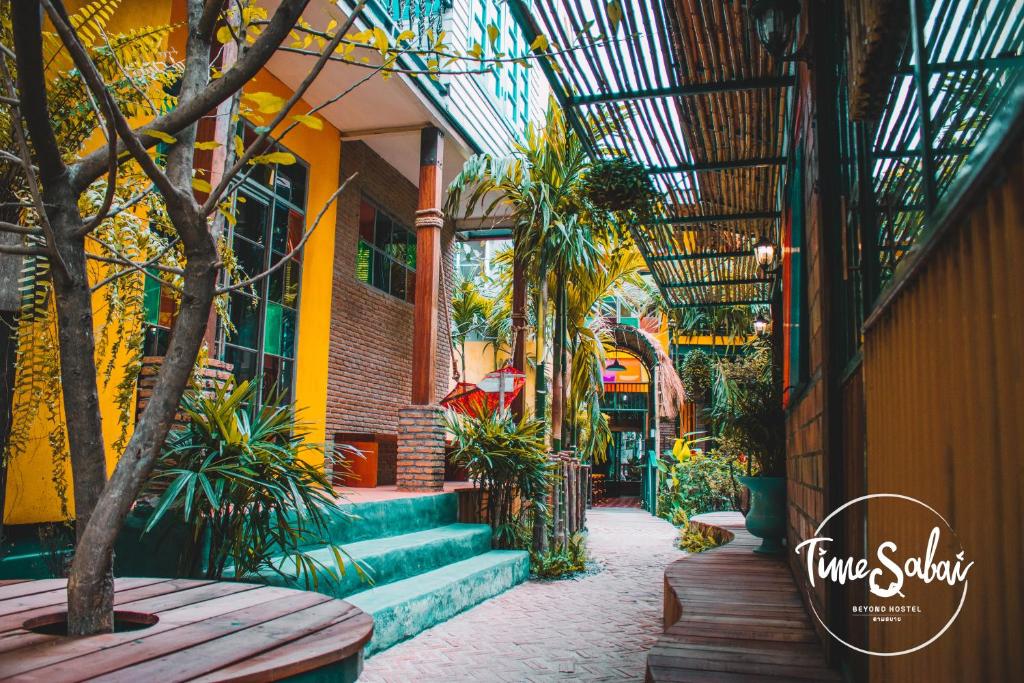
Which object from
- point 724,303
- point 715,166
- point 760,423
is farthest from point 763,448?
point 724,303

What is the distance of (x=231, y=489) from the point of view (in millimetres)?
3975

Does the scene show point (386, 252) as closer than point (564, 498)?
No

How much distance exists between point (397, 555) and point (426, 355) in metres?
3.27

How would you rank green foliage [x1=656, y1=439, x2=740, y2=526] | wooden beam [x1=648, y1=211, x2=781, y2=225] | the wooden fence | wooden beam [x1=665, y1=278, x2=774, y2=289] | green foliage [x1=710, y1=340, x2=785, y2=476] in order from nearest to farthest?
green foliage [x1=710, y1=340, x2=785, y2=476] < wooden beam [x1=648, y1=211, x2=781, y2=225] < the wooden fence < wooden beam [x1=665, y1=278, x2=774, y2=289] < green foliage [x1=656, y1=439, x2=740, y2=526]

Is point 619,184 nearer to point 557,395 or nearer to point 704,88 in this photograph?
point 704,88

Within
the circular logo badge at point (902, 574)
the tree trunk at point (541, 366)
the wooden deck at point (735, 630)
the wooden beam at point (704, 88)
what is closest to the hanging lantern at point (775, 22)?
the wooden beam at point (704, 88)

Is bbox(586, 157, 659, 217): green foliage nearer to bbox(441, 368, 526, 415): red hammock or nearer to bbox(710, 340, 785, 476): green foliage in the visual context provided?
bbox(710, 340, 785, 476): green foliage

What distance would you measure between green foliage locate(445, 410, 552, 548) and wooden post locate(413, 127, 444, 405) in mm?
722

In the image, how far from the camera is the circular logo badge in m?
1.18

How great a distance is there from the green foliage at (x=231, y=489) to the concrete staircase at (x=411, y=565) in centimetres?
23

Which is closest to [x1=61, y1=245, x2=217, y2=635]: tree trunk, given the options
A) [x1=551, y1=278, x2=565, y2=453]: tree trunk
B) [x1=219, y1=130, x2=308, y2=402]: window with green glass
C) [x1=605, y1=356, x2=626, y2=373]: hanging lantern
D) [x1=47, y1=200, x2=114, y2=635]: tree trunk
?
[x1=47, y1=200, x2=114, y2=635]: tree trunk

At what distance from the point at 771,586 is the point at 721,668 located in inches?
64.9

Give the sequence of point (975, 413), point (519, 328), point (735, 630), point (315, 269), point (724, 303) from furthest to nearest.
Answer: point (724, 303)
point (519, 328)
point (315, 269)
point (735, 630)
point (975, 413)

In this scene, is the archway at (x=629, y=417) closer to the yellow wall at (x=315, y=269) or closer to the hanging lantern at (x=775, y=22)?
the yellow wall at (x=315, y=269)
